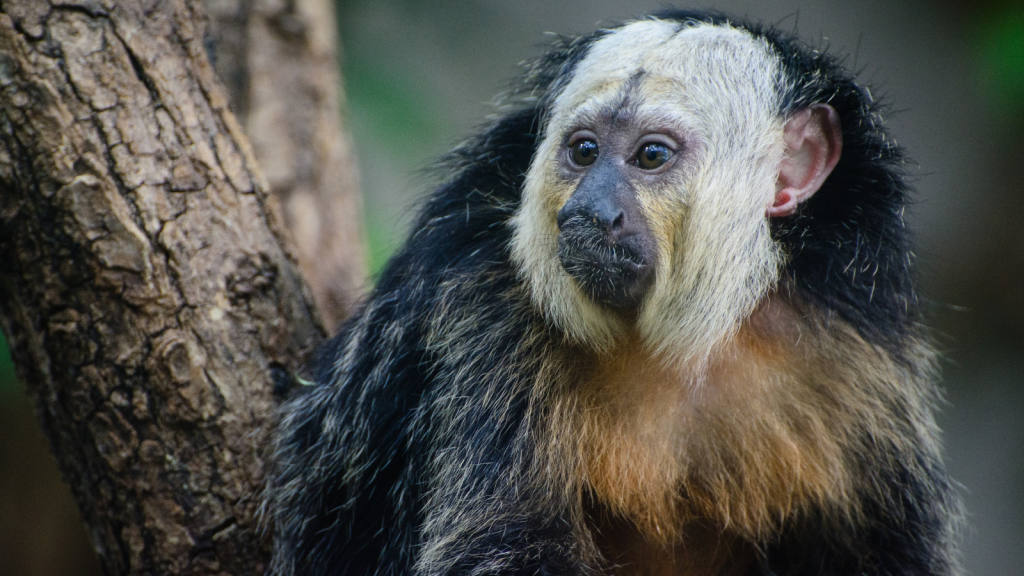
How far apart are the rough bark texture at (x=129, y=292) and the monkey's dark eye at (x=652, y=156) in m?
1.62

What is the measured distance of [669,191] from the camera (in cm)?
287

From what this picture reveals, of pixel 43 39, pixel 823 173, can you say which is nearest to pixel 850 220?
pixel 823 173

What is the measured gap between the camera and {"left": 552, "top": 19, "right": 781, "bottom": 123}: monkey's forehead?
9.69 feet

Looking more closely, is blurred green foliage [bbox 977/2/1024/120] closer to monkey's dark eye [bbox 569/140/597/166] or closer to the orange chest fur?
the orange chest fur

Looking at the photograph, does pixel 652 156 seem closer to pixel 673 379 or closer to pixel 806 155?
pixel 806 155

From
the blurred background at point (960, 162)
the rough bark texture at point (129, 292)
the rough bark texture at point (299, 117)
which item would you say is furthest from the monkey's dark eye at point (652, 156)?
the blurred background at point (960, 162)

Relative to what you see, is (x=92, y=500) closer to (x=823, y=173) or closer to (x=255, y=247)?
(x=255, y=247)

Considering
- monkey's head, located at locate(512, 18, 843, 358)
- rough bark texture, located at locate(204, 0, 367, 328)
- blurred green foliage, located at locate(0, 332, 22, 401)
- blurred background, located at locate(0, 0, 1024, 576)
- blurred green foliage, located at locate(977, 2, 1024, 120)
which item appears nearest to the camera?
monkey's head, located at locate(512, 18, 843, 358)

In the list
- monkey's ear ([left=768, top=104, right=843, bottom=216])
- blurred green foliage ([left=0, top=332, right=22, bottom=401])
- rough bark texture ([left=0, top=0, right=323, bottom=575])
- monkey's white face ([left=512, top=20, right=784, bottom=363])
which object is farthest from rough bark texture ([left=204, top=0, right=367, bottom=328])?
monkey's ear ([left=768, top=104, right=843, bottom=216])

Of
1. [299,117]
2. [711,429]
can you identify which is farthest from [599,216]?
[299,117]

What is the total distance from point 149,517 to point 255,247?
111cm

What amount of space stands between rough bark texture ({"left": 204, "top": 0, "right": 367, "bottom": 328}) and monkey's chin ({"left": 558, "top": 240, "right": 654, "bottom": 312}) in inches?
98.5

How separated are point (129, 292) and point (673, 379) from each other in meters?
2.02

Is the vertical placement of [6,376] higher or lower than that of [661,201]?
lower
